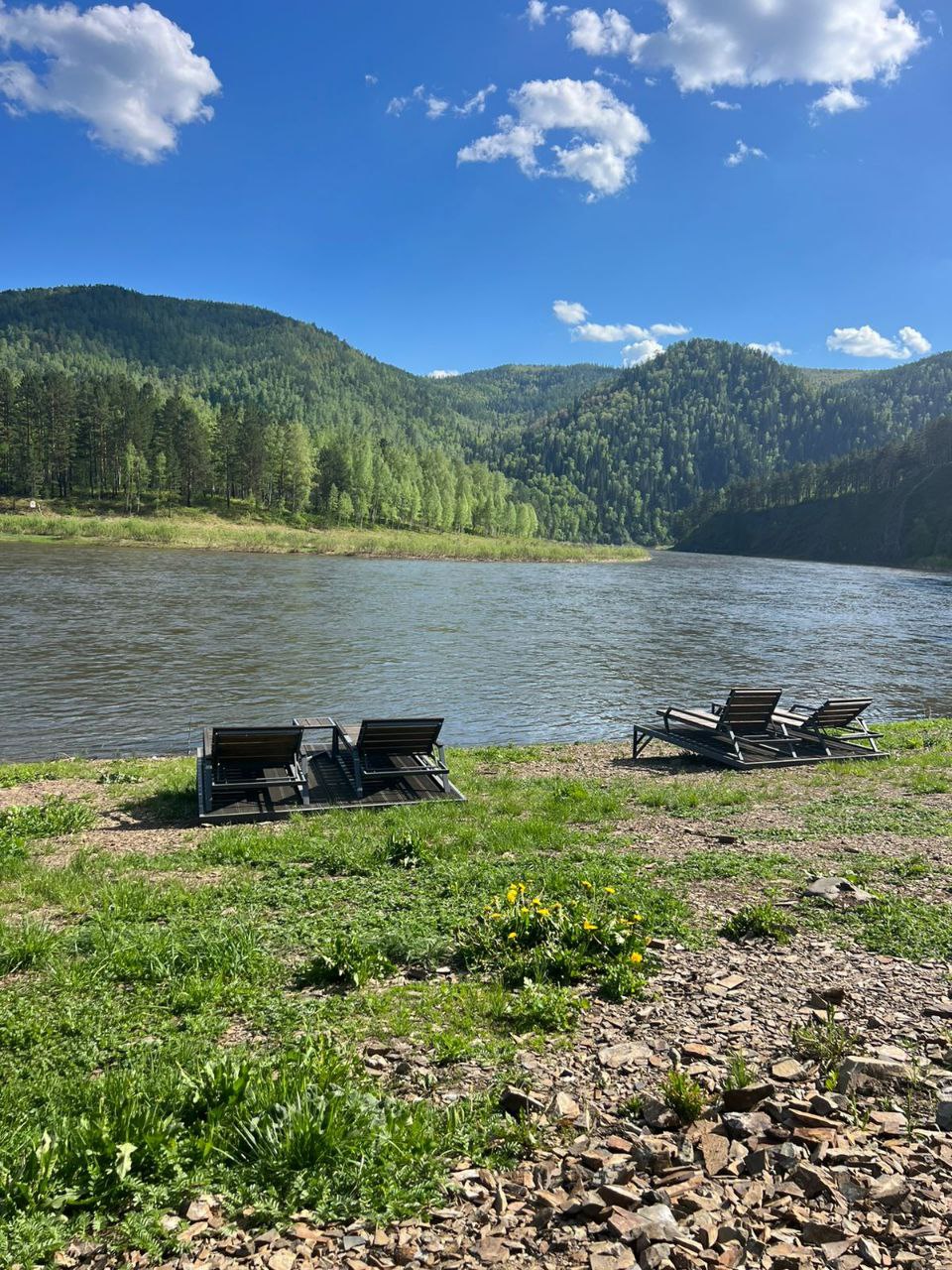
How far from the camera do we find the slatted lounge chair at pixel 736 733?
18.5 m

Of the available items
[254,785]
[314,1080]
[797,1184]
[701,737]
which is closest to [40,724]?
[254,785]

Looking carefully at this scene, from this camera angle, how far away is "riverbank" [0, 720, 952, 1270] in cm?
383

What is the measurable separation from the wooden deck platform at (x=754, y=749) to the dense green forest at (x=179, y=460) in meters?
115

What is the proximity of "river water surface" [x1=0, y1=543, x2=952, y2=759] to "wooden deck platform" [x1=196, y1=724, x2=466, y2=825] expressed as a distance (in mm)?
7065

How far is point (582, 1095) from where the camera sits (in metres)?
5.05

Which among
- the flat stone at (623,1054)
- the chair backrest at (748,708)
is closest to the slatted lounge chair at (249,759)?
the flat stone at (623,1054)

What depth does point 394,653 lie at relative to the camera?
35031 millimetres

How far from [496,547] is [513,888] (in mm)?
128619

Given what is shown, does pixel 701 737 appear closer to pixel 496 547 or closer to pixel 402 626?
pixel 402 626

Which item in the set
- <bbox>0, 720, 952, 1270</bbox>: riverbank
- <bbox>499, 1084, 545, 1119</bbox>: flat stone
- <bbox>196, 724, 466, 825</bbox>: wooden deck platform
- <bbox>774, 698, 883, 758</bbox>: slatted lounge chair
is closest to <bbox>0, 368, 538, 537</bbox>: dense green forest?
<bbox>196, 724, 466, 825</bbox>: wooden deck platform

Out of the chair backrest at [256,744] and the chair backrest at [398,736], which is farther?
the chair backrest at [398,736]

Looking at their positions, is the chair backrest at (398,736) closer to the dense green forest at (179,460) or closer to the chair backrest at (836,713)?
the chair backrest at (836,713)

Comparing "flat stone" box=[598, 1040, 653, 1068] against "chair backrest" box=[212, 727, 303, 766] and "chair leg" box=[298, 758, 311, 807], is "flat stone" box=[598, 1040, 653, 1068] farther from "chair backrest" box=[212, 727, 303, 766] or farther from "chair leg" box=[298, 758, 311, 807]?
"chair backrest" box=[212, 727, 303, 766]

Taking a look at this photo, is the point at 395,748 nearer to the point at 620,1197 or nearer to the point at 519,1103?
the point at 519,1103
